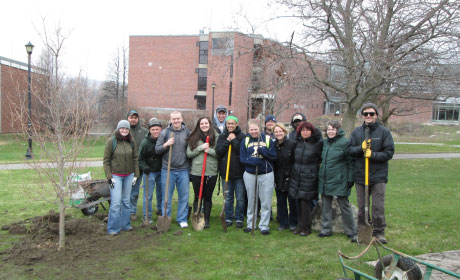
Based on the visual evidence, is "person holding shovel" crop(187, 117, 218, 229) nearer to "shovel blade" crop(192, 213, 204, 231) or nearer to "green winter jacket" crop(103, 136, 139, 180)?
"shovel blade" crop(192, 213, 204, 231)

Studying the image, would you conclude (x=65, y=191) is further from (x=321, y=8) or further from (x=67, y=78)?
(x=321, y=8)

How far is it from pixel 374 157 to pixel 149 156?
371 centimetres

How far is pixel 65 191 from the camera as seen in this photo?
525 cm

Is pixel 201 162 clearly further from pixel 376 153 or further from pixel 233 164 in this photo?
pixel 376 153

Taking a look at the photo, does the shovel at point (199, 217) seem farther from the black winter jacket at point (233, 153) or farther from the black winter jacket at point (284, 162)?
the black winter jacket at point (284, 162)

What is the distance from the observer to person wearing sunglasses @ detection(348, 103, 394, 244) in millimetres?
5223

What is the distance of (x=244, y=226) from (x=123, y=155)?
2447 millimetres

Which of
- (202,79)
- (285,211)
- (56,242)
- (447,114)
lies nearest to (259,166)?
(285,211)

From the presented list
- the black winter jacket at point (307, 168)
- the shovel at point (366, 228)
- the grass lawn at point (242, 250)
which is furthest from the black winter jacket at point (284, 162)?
the shovel at point (366, 228)

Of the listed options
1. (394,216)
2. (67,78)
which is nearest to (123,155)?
(67,78)

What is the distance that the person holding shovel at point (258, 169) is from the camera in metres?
5.90

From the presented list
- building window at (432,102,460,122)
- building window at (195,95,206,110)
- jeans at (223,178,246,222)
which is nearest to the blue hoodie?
jeans at (223,178,246,222)

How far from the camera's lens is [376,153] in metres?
5.20

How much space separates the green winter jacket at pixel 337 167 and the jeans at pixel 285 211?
763mm
